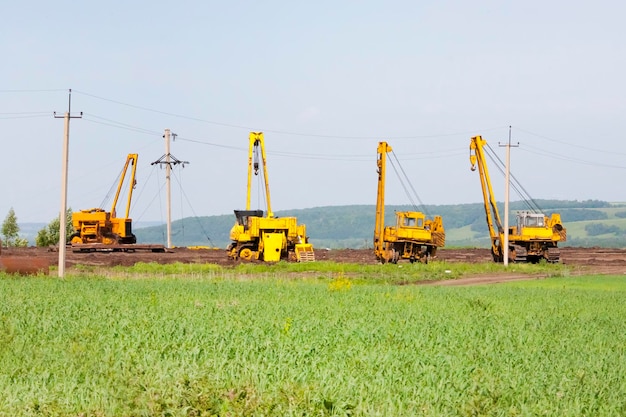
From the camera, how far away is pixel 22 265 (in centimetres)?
4109

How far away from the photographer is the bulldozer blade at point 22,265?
131 ft

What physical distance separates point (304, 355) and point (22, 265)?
2767 centimetres

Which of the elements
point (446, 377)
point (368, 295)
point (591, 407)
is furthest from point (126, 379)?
point (368, 295)

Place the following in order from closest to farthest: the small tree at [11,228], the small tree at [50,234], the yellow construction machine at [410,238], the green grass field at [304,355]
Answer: the green grass field at [304,355]
the yellow construction machine at [410,238]
the small tree at [50,234]
the small tree at [11,228]

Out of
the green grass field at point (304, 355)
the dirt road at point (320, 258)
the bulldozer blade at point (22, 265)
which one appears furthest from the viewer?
the dirt road at point (320, 258)

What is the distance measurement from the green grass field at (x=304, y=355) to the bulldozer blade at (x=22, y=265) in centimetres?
1062

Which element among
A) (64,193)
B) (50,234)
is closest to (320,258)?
(64,193)

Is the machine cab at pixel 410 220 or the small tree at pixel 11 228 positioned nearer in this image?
the machine cab at pixel 410 220

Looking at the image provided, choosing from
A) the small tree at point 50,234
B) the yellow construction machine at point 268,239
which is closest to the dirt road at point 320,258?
the yellow construction machine at point 268,239

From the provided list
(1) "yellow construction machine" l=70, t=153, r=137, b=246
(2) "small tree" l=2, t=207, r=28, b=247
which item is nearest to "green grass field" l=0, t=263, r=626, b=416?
(1) "yellow construction machine" l=70, t=153, r=137, b=246

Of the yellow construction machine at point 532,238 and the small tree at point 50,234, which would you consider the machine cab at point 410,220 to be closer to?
the yellow construction machine at point 532,238

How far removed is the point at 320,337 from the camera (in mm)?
19156

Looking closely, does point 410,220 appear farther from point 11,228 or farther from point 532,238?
point 11,228

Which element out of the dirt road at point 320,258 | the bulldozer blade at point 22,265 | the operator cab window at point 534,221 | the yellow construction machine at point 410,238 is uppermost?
the operator cab window at point 534,221
